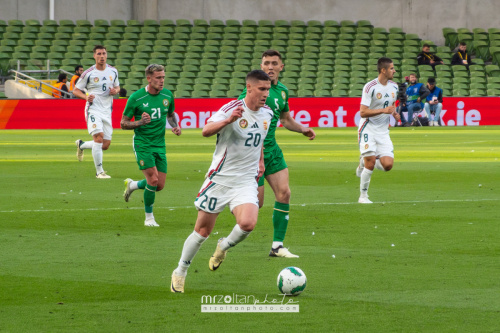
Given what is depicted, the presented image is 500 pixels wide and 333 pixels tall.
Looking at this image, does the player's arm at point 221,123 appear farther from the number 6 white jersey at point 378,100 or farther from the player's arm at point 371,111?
the number 6 white jersey at point 378,100

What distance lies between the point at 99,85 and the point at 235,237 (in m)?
9.77

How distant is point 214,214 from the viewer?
7.17 meters

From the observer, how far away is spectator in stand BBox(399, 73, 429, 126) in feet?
107

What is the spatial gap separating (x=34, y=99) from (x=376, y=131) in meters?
20.6

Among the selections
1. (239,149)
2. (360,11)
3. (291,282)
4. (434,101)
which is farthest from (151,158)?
(360,11)

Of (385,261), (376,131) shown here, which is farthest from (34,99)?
(385,261)

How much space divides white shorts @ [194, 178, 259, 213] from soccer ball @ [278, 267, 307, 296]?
0.66 m

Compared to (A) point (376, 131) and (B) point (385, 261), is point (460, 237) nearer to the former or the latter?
(B) point (385, 261)

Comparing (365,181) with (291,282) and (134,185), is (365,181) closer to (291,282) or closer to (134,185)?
(134,185)

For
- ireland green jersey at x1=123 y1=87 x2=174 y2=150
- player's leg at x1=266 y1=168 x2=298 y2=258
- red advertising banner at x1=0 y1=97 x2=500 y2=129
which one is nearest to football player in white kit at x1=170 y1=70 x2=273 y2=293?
player's leg at x1=266 y1=168 x2=298 y2=258

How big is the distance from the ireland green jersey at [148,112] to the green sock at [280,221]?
2779mm

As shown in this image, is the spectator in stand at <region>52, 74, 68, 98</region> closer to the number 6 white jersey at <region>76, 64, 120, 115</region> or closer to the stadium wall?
the stadium wall

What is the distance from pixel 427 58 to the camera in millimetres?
37750

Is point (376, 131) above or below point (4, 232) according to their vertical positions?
above
